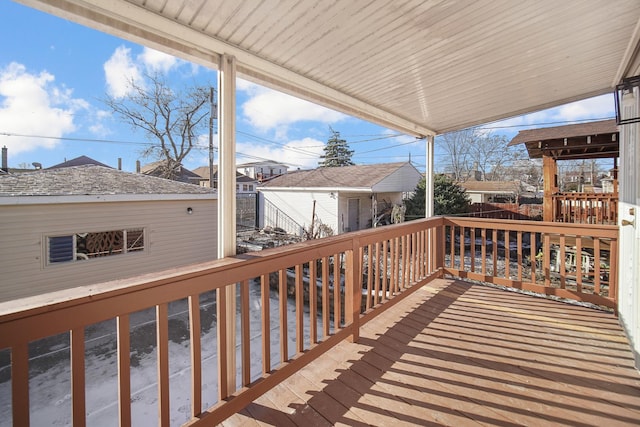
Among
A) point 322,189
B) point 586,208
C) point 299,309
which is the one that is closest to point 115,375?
point 299,309

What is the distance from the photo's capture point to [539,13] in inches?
70.7

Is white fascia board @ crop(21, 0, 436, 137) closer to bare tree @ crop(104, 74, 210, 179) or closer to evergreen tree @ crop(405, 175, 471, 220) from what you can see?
evergreen tree @ crop(405, 175, 471, 220)

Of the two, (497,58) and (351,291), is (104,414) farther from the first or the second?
(497,58)

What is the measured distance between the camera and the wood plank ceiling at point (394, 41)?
1596mm

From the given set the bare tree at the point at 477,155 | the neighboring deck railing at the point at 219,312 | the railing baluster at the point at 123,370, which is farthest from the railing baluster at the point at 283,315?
the bare tree at the point at 477,155

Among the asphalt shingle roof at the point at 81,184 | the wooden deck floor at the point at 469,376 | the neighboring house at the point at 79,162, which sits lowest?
the wooden deck floor at the point at 469,376

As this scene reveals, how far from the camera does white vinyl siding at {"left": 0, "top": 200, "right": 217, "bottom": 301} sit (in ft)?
18.0

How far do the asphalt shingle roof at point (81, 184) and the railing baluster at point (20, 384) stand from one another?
6087 mm

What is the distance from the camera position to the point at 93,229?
633 centimetres

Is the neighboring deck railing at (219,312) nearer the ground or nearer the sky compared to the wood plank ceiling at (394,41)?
nearer the ground

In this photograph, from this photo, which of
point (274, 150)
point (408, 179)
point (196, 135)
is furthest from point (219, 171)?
point (274, 150)

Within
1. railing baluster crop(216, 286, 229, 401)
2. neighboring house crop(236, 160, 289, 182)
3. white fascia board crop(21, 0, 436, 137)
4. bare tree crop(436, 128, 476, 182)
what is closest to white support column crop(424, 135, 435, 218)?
white fascia board crop(21, 0, 436, 137)

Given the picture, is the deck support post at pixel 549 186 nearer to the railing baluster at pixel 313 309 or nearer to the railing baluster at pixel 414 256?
the railing baluster at pixel 414 256

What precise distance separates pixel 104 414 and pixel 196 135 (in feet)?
37.5
